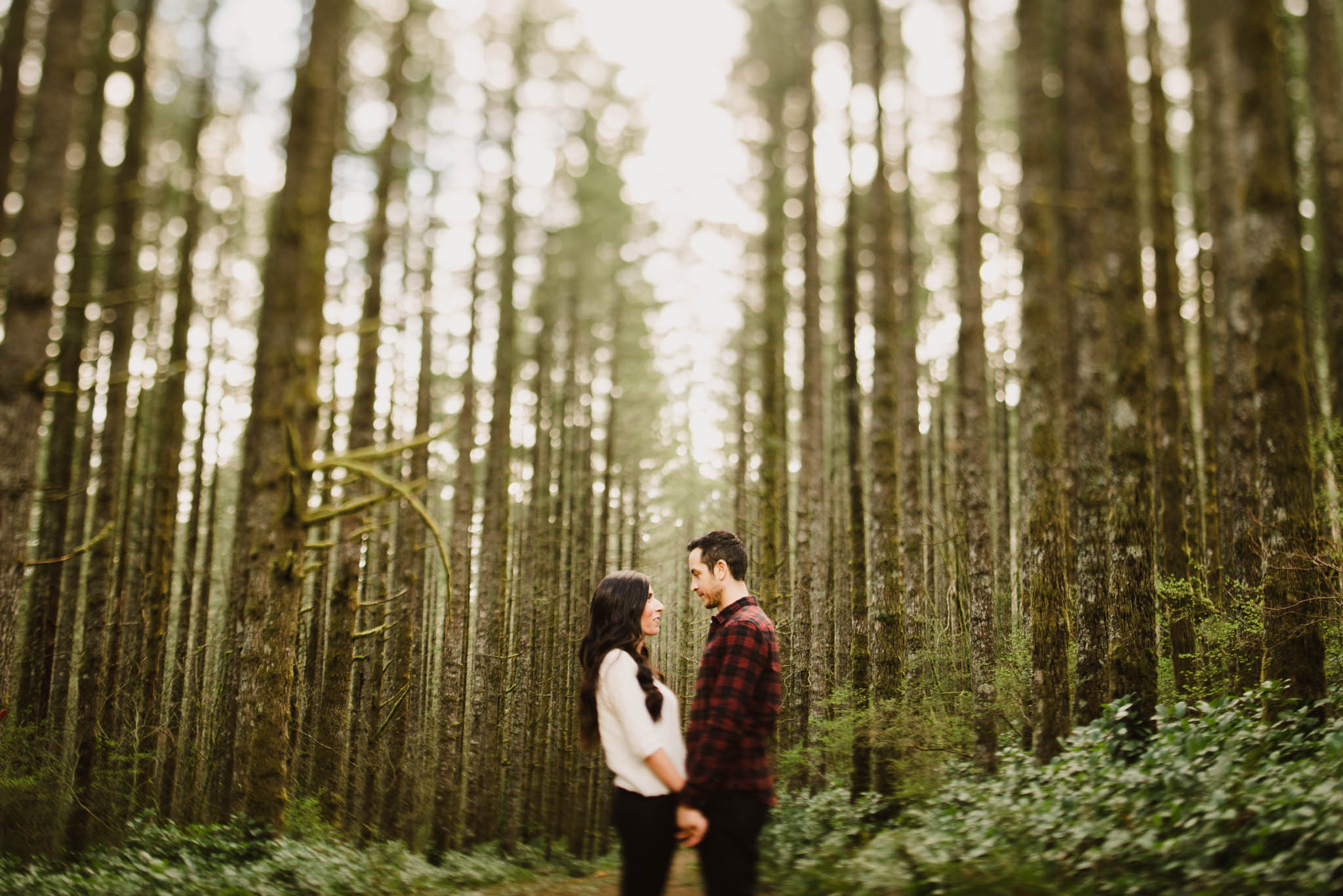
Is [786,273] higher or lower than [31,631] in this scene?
higher

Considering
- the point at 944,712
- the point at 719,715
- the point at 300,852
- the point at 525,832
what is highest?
the point at 719,715

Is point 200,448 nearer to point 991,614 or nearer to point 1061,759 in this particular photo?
point 991,614

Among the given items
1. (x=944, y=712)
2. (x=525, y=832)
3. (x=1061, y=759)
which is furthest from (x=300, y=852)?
(x=525, y=832)

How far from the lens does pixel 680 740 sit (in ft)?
12.7

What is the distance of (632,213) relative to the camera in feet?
59.1

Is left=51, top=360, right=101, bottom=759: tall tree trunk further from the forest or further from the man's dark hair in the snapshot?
the man's dark hair

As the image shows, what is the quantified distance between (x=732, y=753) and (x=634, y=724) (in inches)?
16.8

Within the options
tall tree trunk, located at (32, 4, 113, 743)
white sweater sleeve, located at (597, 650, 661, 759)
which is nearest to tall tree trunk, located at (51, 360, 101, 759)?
tall tree trunk, located at (32, 4, 113, 743)

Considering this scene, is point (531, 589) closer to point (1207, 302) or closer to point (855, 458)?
point (855, 458)

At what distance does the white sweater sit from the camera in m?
3.56

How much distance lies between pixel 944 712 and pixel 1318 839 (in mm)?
6703

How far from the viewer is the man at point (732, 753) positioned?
3.51m

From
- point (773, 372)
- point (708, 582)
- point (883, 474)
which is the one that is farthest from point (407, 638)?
point (708, 582)

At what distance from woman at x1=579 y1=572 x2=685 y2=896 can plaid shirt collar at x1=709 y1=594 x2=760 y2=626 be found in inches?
11.3
